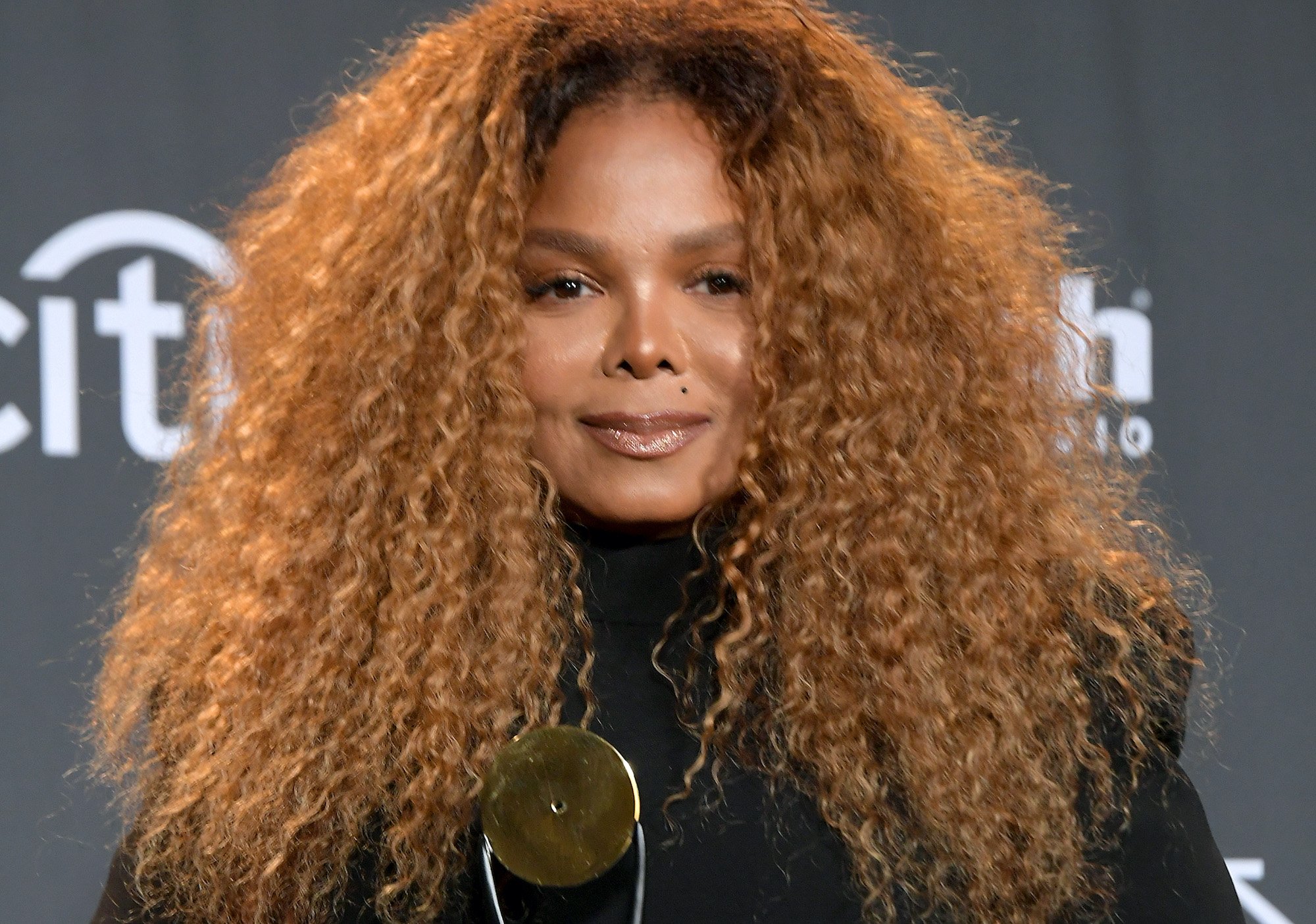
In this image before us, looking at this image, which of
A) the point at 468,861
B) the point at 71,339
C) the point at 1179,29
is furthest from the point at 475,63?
the point at 1179,29

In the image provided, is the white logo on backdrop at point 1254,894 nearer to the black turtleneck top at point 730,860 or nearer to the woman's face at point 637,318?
the black turtleneck top at point 730,860

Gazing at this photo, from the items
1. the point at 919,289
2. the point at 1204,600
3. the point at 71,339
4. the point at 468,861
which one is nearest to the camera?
the point at 468,861

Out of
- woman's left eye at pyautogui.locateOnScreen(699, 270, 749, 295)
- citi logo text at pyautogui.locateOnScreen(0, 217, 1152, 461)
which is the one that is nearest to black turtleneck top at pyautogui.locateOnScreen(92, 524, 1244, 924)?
woman's left eye at pyautogui.locateOnScreen(699, 270, 749, 295)

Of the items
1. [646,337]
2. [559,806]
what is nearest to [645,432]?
[646,337]

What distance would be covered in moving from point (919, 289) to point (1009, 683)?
0.31m

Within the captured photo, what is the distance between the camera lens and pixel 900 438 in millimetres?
1213

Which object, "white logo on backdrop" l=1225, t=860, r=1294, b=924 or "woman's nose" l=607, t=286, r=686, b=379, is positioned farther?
"white logo on backdrop" l=1225, t=860, r=1294, b=924

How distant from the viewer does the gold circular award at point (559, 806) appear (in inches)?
40.6

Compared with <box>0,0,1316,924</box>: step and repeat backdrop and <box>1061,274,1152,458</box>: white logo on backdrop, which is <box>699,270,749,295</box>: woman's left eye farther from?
<box>1061,274,1152,458</box>: white logo on backdrop

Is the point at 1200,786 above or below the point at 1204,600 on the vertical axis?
below

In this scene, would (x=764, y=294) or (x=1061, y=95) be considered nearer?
(x=764, y=294)

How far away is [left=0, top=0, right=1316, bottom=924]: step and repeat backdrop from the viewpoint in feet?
5.74

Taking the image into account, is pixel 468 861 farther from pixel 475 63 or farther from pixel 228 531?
pixel 475 63

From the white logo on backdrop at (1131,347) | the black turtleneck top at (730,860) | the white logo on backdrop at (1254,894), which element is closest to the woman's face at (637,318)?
the black turtleneck top at (730,860)
